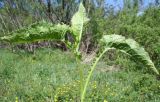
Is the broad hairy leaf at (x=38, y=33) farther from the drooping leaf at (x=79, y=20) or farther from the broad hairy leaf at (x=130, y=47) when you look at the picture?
the broad hairy leaf at (x=130, y=47)

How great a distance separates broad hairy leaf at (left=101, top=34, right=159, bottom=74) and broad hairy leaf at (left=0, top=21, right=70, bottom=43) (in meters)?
0.25

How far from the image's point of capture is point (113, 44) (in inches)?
79.3

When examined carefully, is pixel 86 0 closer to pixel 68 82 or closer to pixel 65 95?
pixel 68 82

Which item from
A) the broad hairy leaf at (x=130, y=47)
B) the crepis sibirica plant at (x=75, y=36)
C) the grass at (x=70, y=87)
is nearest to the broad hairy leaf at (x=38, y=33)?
the crepis sibirica plant at (x=75, y=36)

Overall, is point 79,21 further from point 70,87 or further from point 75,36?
point 70,87

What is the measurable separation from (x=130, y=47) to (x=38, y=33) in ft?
1.49

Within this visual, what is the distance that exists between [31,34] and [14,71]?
10.5 meters

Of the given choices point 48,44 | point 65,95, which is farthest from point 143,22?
Result: point 48,44

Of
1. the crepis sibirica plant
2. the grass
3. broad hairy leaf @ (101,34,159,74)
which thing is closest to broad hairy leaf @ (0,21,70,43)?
the crepis sibirica plant

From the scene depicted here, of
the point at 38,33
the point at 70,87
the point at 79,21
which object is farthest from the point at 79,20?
the point at 70,87

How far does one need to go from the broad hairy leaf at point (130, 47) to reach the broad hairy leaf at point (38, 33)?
0.25m

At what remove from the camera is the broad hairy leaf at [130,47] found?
190cm

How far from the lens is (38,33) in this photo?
1823 millimetres

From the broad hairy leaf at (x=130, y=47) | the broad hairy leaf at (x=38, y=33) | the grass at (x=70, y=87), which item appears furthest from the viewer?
the grass at (x=70, y=87)
